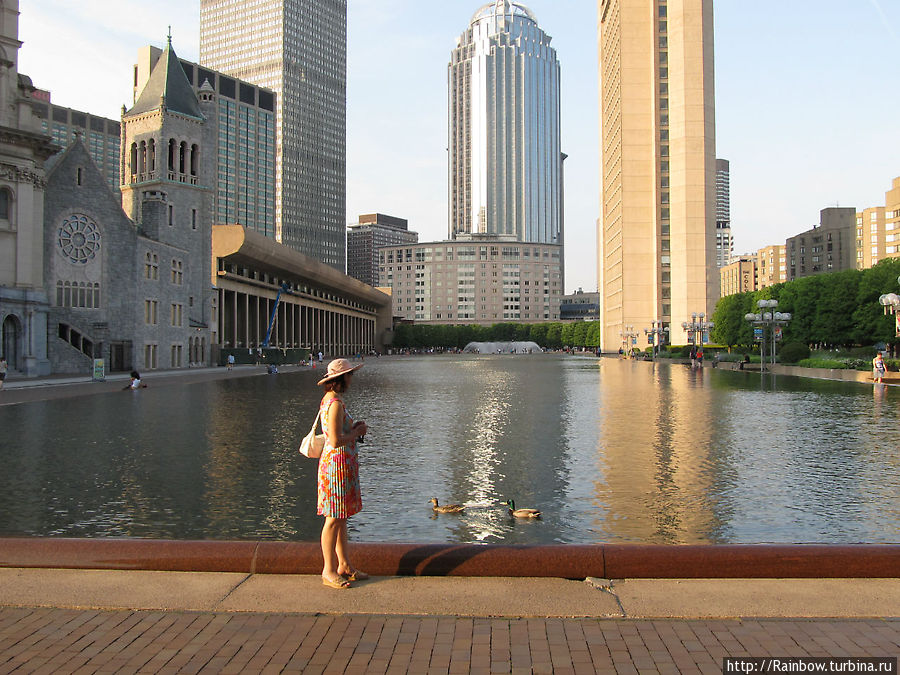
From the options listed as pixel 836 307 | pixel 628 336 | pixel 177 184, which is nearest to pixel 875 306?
pixel 836 307

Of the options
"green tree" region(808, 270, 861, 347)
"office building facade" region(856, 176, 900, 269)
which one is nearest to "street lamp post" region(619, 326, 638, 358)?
"green tree" region(808, 270, 861, 347)

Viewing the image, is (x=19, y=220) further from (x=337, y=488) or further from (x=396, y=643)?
(x=396, y=643)

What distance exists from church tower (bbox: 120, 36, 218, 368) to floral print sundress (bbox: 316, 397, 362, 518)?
59572mm

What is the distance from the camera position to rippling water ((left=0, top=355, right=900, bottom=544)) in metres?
9.14

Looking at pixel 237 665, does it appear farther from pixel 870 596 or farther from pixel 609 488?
pixel 609 488

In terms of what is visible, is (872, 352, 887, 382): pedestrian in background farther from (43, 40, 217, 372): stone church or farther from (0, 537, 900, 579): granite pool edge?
(43, 40, 217, 372): stone church

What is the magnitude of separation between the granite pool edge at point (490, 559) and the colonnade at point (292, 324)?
80.5m

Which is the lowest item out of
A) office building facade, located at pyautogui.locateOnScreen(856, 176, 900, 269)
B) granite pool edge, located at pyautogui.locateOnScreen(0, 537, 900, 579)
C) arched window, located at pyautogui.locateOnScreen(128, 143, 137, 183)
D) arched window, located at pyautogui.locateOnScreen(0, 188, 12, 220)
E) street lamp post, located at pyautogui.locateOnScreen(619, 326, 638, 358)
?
granite pool edge, located at pyautogui.locateOnScreen(0, 537, 900, 579)

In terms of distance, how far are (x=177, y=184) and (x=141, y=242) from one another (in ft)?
38.0

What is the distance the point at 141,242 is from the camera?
57.6 metres

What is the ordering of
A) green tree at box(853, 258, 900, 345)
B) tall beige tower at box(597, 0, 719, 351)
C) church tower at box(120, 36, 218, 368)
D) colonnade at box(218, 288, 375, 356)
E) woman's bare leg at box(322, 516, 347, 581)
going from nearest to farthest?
woman's bare leg at box(322, 516, 347, 581), church tower at box(120, 36, 218, 368), green tree at box(853, 258, 900, 345), colonnade at box(218, 288, 375, 356), tall beige tower at box(597, 0, 719, 351)

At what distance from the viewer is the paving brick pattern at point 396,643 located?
488cm

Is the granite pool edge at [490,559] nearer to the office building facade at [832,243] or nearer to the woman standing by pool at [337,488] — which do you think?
the woman standing by pool at [337,488]

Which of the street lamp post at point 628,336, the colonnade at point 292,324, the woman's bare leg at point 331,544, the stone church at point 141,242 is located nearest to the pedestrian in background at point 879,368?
the woman's bare leg at point 331,544
